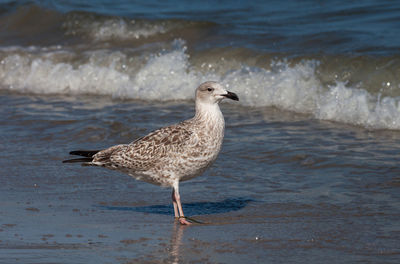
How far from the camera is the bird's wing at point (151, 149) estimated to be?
6.30 metres

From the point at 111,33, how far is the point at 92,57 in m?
1.25

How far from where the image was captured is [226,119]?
31.7 ft

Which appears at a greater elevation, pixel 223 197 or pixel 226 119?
pixel 226 119

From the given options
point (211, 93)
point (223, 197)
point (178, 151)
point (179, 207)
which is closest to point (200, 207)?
point (223, 197)

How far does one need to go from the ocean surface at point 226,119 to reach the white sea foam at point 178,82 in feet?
0.09

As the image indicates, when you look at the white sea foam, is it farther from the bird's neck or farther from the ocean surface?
the bird's neck

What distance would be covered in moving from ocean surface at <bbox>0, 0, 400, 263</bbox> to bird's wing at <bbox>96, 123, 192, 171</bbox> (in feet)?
1.24

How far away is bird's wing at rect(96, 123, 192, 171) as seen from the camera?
20.7ft

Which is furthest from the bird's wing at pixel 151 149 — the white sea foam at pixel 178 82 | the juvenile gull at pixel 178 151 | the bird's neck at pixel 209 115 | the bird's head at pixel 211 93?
the white sea foam at pixel 178 82

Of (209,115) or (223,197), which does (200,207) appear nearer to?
(223,197)

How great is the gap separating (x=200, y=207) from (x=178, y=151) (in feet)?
1.89

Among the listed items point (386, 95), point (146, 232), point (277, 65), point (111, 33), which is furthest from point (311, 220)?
point (111, 33)

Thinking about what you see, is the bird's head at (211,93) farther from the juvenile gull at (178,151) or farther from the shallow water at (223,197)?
the shallow water at (223,197)

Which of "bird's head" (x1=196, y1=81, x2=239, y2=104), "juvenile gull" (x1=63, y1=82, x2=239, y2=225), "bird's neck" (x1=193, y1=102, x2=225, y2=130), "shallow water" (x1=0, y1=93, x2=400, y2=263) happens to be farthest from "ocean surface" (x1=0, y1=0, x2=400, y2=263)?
"bird's head" (x1=196, y1=81, x2=239, y2=104)
